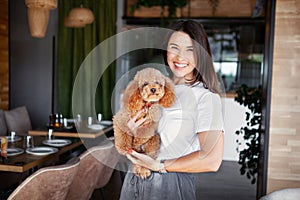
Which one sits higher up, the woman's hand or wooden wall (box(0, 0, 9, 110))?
wooden wall (box(0, 0, 9, 110))

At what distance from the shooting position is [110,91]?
2.84 feet

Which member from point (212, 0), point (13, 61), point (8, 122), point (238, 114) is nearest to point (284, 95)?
point (238, 114)

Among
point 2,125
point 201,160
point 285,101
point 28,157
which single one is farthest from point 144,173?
point 2,125

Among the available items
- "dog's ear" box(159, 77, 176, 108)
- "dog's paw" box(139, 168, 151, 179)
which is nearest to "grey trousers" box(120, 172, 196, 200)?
"dog's paw" box(139, 168, 151, 179)

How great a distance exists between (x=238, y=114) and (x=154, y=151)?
306 cm

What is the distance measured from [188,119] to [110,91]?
0.73 feet

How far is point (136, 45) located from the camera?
819mm

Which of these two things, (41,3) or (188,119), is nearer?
(188,119)

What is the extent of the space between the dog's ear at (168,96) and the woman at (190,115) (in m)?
0.01

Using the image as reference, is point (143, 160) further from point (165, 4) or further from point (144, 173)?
point (165, 4)

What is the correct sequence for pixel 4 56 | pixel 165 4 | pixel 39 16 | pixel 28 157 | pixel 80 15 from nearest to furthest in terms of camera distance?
pixel 28 157 → pixel 39 16 → pixel 80 15 → pixel 4 56 → pixel 165 4

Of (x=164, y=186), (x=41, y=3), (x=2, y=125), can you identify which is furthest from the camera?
(x=2, y=125)

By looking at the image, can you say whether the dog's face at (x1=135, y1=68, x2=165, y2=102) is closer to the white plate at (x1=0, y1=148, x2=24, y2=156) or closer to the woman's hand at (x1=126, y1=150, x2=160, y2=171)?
the woman's hand at (x1=126, y1=150, x2=160, y2=171)

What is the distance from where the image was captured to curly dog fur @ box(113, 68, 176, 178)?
73 cm
